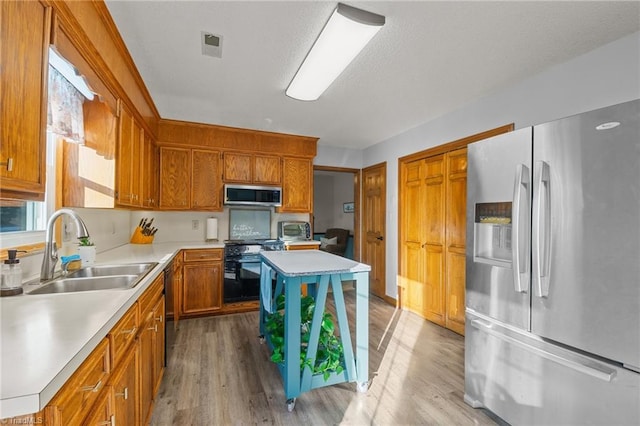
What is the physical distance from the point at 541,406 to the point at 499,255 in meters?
0.81

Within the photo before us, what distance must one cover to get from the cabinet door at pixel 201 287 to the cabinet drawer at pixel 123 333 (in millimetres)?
2159

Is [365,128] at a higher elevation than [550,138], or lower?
higher

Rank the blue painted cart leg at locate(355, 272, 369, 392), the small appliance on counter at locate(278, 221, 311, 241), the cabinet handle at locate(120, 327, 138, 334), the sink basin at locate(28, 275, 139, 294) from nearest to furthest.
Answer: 1. the cabinet handle at locate(120, 327, 138, 334)
2. the sink basin at locate(28, 275, 139, 294)
3. the blue painted cart leg at locate(355, 272, 369, 392)
4. the small appliance on counter at locate(278, 221, 311, 241)

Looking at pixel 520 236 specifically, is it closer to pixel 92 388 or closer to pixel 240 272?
pixel 92 388

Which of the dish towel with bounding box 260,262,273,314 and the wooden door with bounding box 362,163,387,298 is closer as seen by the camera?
the dish towel with bounding box 260,262,273,314

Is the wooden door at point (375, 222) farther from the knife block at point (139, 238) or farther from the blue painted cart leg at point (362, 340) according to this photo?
the knife block at point (139, 238)

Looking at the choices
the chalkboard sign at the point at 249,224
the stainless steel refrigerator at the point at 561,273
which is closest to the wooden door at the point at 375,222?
the chalkboard sign at the point at 249,224

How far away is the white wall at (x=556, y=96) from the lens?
192 centimetres

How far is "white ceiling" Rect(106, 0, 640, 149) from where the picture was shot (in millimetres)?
1671

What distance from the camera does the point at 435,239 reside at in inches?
137

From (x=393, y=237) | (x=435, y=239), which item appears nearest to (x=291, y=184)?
(x=393, y=237)

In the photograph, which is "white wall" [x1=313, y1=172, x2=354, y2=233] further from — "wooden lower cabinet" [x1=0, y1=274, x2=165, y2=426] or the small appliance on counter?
"wooden lower cabinet" [x1=0, y1=274, x2=165, y2=426]

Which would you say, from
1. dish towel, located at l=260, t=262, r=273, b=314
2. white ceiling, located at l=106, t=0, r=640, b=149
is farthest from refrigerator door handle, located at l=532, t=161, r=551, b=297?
dish towel, located at l=260, t=262, r=273, b=314

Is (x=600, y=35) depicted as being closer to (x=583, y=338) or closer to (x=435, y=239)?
(x=583, y=338)
